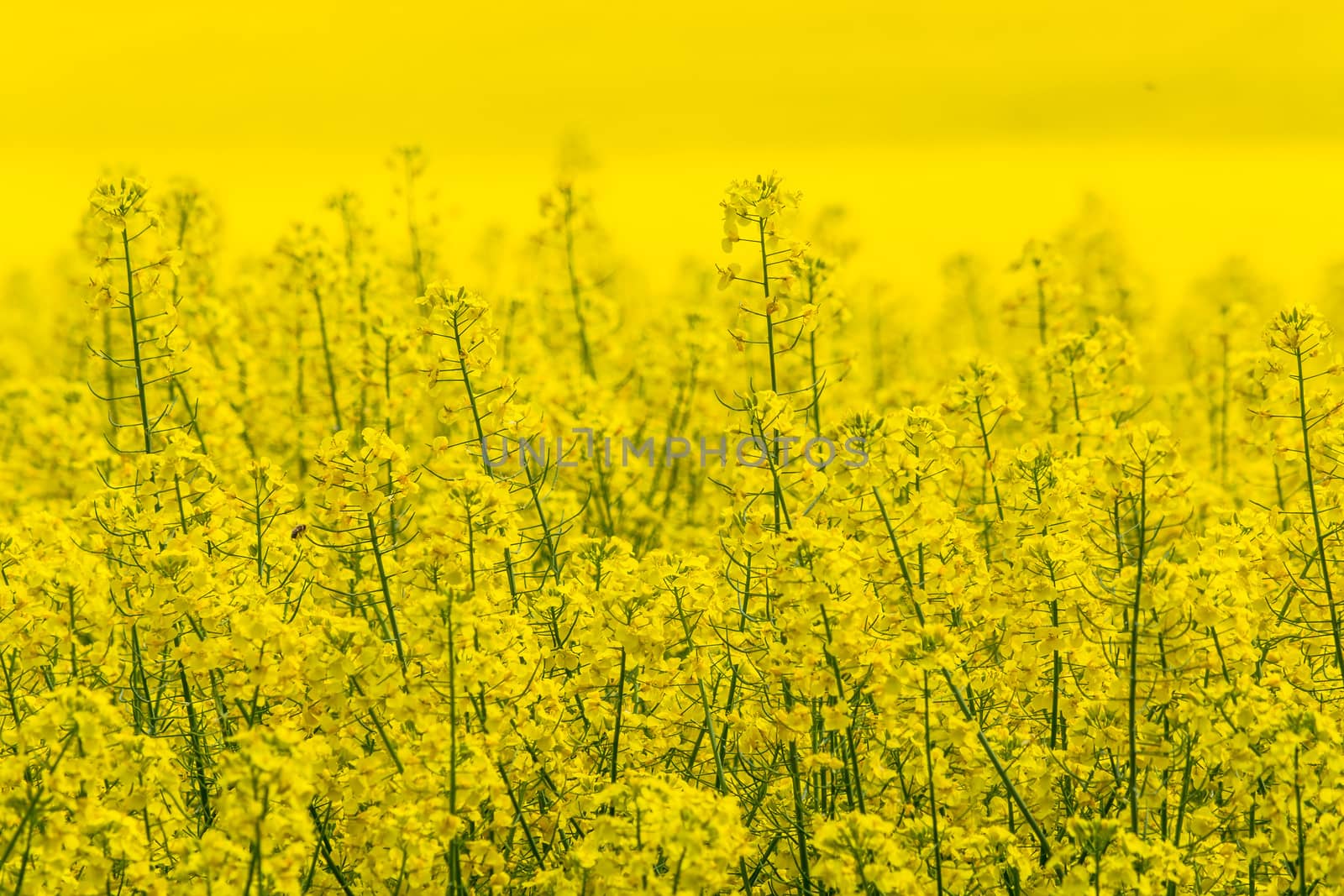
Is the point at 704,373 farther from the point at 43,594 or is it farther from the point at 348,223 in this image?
the point at 43,594

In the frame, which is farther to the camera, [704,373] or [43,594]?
[704,373]

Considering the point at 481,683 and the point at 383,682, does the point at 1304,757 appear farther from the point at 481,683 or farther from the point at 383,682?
the point at 383,682

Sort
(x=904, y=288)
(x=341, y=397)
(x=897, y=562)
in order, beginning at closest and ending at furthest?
(x=897, y=562) → (x=341, y=397) → (x=904, y=288)

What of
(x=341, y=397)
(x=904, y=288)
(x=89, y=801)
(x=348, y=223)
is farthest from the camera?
(x=904, y=288)

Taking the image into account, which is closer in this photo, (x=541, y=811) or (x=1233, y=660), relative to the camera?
(x=1233, y=660)

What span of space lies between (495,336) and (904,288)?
8964 millimetres

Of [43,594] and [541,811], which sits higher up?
[43,594]

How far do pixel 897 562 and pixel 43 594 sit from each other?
269cm

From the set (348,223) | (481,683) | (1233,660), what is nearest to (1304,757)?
(1233,660)

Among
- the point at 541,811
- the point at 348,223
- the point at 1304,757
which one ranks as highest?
the point at 348,223

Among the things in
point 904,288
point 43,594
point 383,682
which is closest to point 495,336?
point 383,682

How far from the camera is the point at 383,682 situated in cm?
383

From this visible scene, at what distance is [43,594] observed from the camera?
4469mm

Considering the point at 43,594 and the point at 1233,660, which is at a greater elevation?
the point at 43,594
